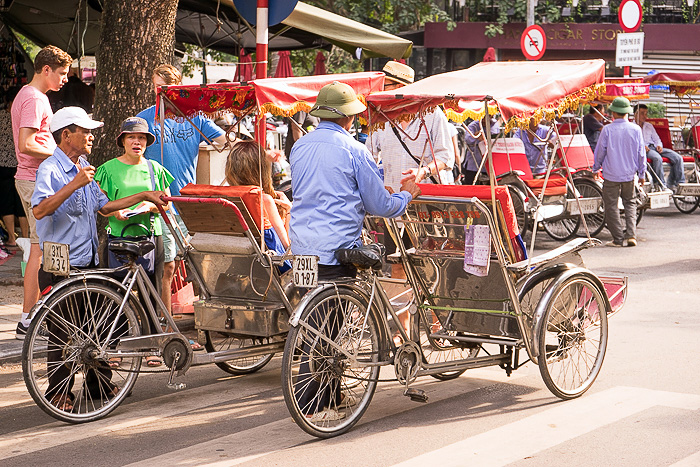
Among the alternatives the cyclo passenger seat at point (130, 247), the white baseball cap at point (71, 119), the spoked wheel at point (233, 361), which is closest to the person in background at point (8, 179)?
the spoked wheel at point (233, 361)

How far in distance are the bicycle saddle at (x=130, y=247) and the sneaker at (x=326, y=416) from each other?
4.66 ft

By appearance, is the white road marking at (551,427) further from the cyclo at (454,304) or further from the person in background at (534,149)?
the person in background at (534,149)

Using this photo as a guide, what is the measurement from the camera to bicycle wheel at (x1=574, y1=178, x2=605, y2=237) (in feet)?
44.9

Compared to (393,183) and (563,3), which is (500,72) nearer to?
(393,183)

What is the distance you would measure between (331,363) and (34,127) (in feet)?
11.2

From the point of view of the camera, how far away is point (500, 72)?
654 cm

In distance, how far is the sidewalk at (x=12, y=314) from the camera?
6.93 metres

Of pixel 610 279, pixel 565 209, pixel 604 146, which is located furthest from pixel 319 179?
pixel 604 146

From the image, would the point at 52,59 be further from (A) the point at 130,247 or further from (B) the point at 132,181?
(A) the point at 130,247

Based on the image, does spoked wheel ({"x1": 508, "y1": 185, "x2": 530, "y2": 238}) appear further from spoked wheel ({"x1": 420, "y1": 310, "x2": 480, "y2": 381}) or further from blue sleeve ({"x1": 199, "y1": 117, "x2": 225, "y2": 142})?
spoked wheel ({"x1": 420, "y1": 310, "x2": 480, "y2": 381})

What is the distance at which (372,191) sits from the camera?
529 centimetres

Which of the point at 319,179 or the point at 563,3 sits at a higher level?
the point at 563,3

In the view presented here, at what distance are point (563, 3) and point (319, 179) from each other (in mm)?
26616

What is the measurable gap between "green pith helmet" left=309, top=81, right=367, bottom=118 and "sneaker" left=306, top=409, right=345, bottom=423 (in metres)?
1.65
